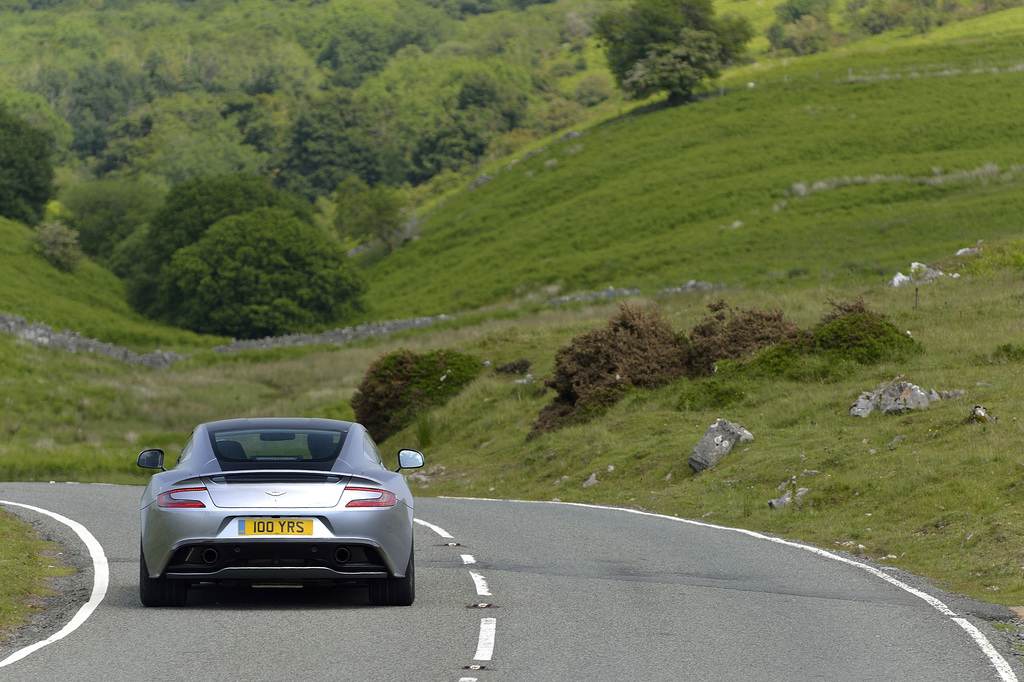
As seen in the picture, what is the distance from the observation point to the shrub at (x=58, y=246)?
87.9 meters

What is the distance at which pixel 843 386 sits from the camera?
993 inches

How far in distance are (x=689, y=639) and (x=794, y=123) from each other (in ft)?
274

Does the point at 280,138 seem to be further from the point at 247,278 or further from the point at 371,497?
the point at 371,497

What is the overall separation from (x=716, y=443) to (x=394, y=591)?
13.6 meters

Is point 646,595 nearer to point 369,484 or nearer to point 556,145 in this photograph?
point 369,484

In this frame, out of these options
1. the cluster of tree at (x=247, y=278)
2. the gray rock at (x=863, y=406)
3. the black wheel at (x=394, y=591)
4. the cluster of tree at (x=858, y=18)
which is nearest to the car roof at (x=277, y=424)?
the black wheel at (x=394, y=591)

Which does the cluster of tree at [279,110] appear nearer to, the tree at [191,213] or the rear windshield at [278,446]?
the tree at [191,213]

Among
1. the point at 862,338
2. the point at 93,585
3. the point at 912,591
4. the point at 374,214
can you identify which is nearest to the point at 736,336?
the point at 862,338

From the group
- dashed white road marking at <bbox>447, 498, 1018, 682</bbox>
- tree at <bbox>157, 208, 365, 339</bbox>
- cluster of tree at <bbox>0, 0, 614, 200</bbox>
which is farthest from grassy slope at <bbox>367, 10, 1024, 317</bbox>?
cluster of tree at <bbox>0, 0, 614, 200</bbox>

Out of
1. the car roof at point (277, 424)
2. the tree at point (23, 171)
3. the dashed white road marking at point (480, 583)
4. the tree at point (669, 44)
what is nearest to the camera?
the car roof at point (277, 424)

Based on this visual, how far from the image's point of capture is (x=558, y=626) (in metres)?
9.48

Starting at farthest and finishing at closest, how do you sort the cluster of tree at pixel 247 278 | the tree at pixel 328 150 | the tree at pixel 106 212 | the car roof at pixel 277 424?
the tree at pixel 328 150 → the tree at pixel 106 212 → the cluster of tree at pixel 247 278 → the car roof at pixel 277 424

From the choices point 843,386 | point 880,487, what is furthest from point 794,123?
point 880,487

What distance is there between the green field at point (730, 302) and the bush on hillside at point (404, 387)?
3.89ft
